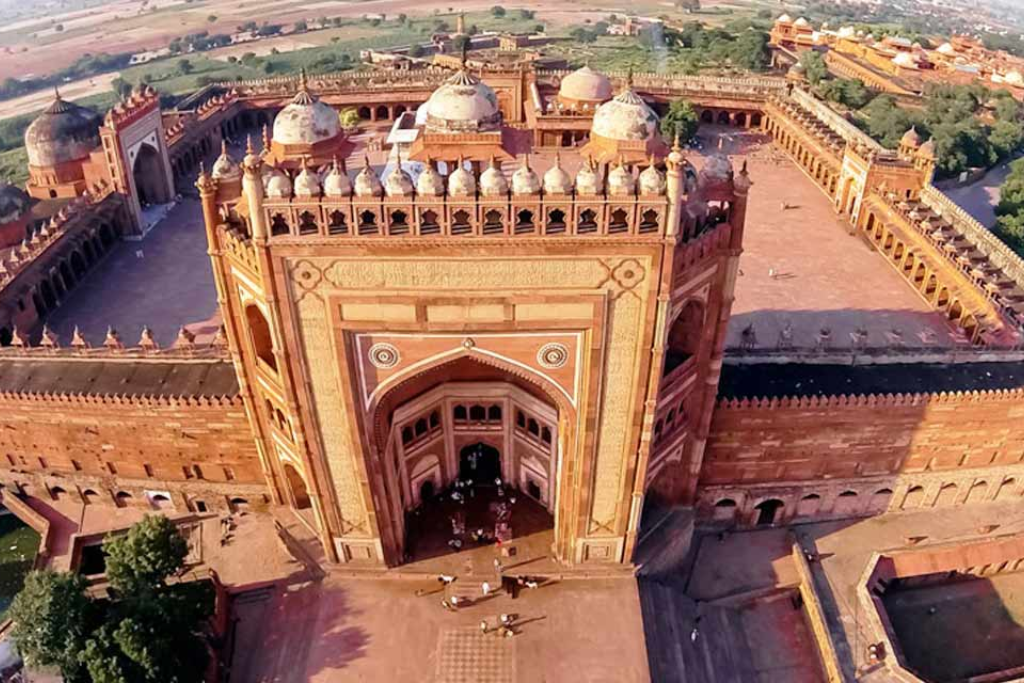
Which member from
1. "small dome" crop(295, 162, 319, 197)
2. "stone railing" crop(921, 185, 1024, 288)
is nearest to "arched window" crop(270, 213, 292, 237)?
"small dome" crop(295, 162, 319, 197)

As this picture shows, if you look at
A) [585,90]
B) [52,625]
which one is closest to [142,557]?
[52,625]

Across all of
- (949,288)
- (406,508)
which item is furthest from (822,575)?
(949,288)

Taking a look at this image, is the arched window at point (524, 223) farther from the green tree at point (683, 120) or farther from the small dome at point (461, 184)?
the green tree at point (683, 120)

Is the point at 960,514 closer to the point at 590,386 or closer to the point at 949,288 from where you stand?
the point at 949,288

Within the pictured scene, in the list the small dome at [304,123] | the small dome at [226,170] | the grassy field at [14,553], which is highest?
the small dome at [304,123]

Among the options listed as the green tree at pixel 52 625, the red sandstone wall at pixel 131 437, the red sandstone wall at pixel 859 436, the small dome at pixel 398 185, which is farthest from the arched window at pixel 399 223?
the green tree at pixel 52 625

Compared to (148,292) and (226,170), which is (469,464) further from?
(148,292)

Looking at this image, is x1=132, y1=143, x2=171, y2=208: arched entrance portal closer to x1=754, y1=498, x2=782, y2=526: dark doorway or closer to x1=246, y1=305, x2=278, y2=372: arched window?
x1=246, y1=305, x2=278, y2=372: arched window
